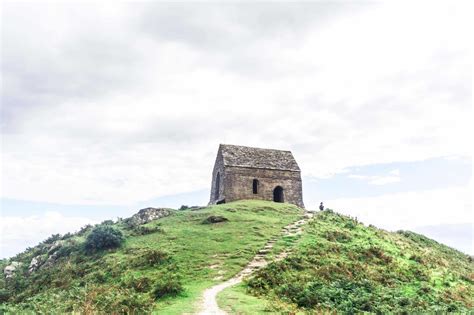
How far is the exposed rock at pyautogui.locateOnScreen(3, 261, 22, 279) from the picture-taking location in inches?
1310

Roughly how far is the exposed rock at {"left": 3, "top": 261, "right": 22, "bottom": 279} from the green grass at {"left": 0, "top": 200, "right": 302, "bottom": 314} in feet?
2.12

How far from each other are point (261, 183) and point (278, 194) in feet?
10.2

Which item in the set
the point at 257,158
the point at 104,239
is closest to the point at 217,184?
the point at 257,158

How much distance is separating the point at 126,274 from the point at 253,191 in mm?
27731

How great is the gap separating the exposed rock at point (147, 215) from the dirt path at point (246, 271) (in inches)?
534

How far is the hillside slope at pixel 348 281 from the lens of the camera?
1738 centimetres

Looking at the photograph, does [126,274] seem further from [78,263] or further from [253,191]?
[253,191]

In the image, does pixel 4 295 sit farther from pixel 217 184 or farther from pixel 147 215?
pixel 217 184

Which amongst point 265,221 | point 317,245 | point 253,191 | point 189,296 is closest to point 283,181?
point 253,191

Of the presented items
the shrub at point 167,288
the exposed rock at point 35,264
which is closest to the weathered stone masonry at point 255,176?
the exposed rock at point 35,264

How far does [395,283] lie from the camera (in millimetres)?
22703

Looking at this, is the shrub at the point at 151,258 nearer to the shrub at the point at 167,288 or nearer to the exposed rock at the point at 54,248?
the shrub at the point at 167,288

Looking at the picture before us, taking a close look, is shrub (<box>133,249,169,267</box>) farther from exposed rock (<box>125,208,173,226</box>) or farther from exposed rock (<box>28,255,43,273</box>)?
exposed rock (<box>125,208,173,226</box>)

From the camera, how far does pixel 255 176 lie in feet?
166
